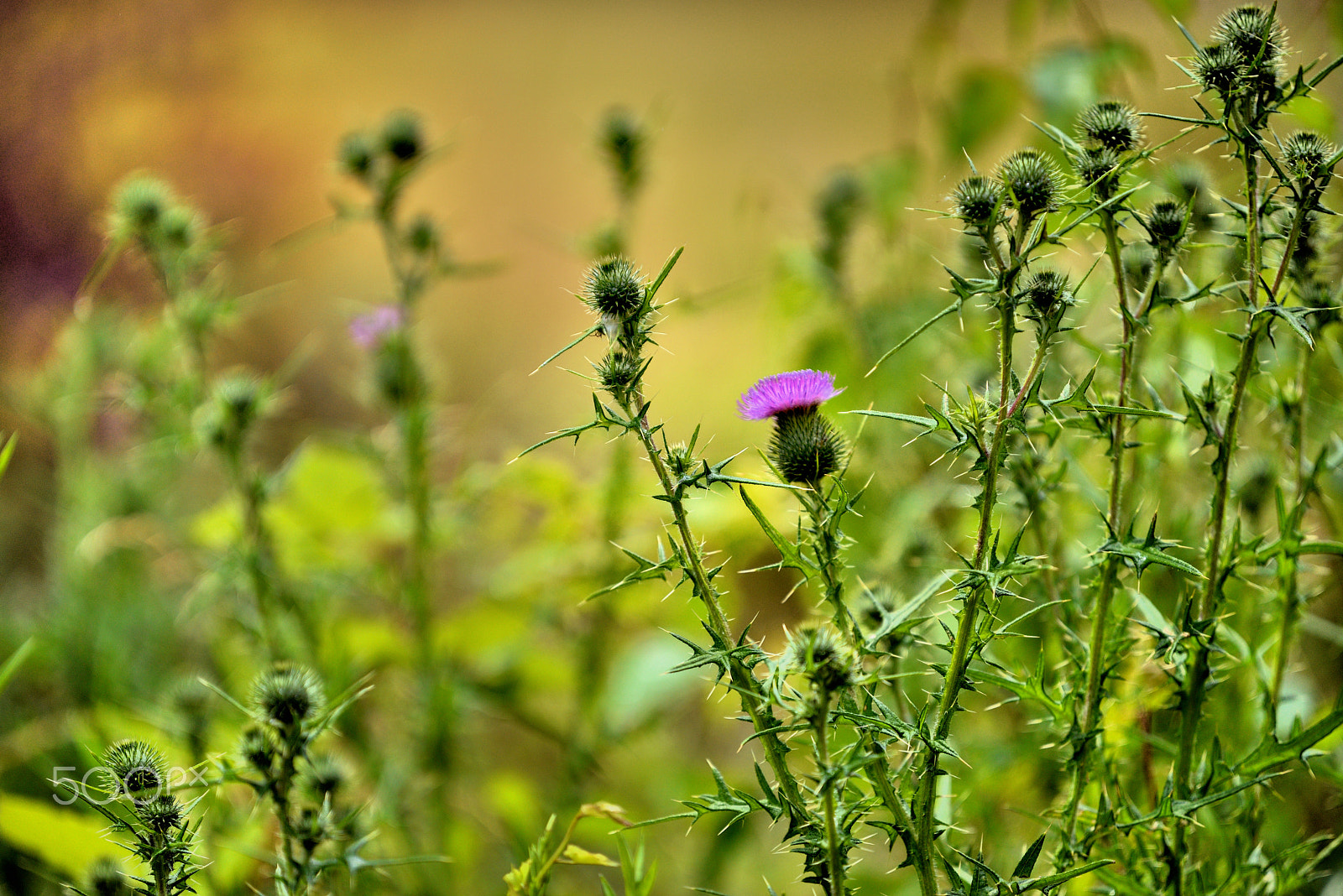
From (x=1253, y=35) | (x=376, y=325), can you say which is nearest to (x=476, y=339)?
(x=376, y=325)

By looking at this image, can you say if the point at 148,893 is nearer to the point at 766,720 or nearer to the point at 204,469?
the point at 766,720

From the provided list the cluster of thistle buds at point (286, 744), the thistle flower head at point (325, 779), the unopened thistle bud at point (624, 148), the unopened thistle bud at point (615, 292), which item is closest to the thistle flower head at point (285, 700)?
the cluster of thistle buds at point (286, 744)

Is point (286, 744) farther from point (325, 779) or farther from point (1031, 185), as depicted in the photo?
point (1031, 185)

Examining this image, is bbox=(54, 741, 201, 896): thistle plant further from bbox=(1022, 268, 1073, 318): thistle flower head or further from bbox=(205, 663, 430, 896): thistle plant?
bbox=(1022, 268, 1073, 318): thistle flower head

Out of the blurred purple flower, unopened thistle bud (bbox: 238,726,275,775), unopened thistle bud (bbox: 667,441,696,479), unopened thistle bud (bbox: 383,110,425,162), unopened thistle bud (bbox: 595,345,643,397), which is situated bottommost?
unopened thistle bud (bbox: 238,726,275,775)

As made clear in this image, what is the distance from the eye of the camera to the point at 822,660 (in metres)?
0.37

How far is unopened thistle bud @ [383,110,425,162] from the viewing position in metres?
0.89

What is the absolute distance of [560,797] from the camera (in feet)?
3.41

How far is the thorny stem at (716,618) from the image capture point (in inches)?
16.1

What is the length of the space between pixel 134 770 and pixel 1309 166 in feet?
1.94

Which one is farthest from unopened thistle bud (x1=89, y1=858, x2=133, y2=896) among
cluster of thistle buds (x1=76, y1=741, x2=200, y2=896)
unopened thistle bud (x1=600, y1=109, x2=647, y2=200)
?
unopened thistle bud (x1=600, y1=109, x2=647, y2=200)

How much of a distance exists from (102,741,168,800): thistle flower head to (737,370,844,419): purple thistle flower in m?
0.32

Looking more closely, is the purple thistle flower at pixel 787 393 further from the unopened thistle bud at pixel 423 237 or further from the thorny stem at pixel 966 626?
the unopened thistle bud at pixel 423 237

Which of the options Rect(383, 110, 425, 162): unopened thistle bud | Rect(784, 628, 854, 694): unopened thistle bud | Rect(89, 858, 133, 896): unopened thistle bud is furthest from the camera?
Rect(383, 110, 425, 162): unopened thistle bud
